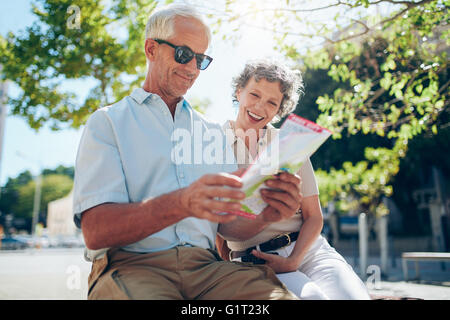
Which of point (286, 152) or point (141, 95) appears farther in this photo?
point (141, 95)

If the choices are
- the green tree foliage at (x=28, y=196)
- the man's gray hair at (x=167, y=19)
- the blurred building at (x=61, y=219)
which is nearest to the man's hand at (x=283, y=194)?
the man's gray hair at (x=167, y=19)

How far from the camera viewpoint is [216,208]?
1.21 m

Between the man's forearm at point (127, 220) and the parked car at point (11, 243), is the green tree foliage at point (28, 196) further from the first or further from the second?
the man's forearm at point (127, 220)

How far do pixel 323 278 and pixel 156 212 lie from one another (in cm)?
116

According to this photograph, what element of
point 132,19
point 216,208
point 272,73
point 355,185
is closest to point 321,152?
point 355,185

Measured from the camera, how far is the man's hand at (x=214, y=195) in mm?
1213

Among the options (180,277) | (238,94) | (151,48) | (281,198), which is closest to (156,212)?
(180,277)

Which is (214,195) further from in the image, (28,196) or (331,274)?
(28,196)

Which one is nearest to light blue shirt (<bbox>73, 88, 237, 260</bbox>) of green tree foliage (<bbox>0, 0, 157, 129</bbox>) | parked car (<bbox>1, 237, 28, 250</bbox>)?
green tree foliage (<bbox>0, 0, 157, 129</bbox>)

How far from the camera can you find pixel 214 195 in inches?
47.8

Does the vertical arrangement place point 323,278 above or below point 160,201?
below

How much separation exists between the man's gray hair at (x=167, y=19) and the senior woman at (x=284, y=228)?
774mm

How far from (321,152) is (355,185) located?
554 centimetres

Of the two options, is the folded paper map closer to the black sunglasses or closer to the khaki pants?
the khaki pants
